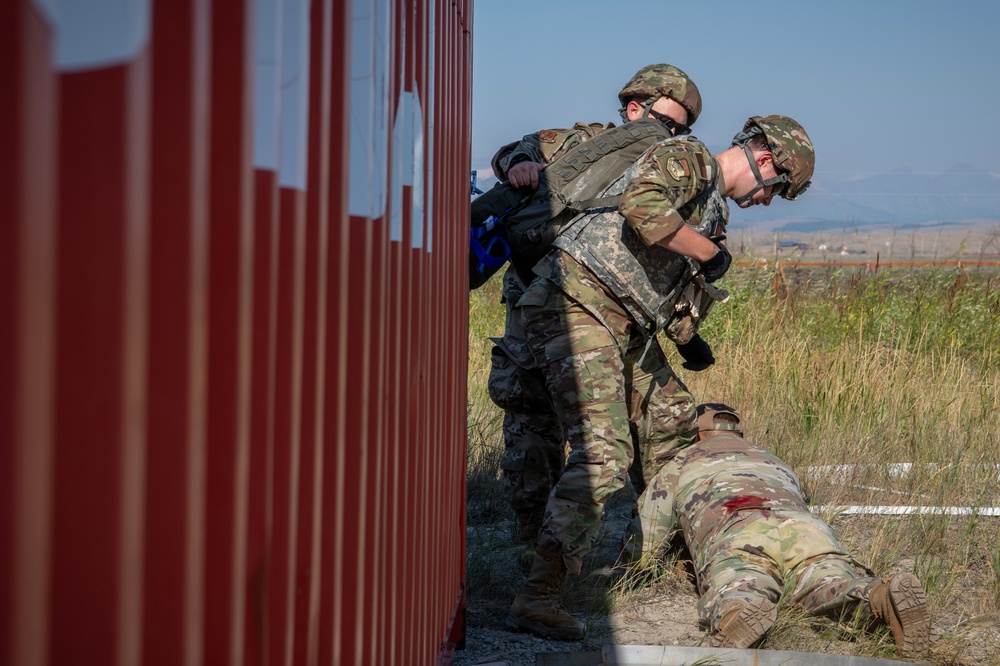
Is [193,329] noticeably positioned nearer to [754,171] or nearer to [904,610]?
[904,610]

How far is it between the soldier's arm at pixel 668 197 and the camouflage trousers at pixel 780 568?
1072mm

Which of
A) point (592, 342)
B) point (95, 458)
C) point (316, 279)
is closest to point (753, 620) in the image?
point (592, 342)

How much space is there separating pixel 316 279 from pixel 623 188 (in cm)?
290

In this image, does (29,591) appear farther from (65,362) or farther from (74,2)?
(74,2)

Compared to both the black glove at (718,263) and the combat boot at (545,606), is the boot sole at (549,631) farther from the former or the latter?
the black glove at (718,263)

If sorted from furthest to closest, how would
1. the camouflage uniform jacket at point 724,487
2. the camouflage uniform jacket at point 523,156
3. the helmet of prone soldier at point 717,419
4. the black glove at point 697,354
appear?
the black glove at point 697,354, the helmet of prone soldier at point 717,419, the camouflage uniform jacket at point 523,156, the camouflage uniform jacket at point 724,487

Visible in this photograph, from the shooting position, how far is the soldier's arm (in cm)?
363

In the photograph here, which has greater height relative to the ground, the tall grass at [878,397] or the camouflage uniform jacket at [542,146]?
the camouflage uniform jacket at [542,146]

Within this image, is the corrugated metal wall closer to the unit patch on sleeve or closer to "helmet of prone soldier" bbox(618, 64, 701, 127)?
the unit patch on sleeve

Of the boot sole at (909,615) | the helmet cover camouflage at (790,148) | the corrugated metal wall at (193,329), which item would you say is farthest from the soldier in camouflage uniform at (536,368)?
the corrugated metal wall at (193,329)

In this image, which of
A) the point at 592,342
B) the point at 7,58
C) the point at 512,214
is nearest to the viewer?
the point at 7,58

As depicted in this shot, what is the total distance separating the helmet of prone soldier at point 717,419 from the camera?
15.0ft

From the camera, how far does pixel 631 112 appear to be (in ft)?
14.9

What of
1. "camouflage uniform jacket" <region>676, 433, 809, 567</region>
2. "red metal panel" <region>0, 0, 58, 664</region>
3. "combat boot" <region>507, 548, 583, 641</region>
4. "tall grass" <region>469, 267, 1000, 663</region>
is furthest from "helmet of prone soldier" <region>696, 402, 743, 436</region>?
"red metal panel" <region>0, 0, 58, 664</region>
